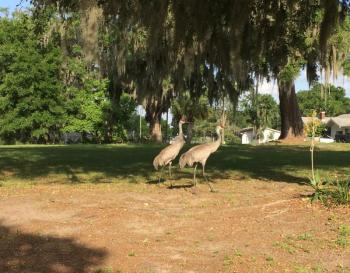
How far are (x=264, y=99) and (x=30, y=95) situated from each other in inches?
1730

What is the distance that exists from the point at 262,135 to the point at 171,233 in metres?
73.1

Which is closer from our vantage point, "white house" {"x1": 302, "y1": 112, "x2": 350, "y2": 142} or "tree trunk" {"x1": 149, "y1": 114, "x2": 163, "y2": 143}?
"tree trunk" {"x1": 149, "y1": 114, "x2": 163, "y2": 143}

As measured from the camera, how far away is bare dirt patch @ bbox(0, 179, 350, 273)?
230 inches

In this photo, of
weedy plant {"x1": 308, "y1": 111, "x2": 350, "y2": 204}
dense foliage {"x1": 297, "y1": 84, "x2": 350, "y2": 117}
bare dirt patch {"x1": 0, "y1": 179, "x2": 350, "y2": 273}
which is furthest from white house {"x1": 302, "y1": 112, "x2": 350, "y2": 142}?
bare dirt patch {"x1": 0, "y1": 179, "x2": 350, "y2": 273}

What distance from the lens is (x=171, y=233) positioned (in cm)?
702

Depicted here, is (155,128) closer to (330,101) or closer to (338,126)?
(338,126)

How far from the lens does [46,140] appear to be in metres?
41.2

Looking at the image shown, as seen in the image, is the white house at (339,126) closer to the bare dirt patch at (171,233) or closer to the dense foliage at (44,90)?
the dense foliage at (44,90)

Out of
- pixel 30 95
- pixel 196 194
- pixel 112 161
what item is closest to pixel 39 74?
pixel 30 95

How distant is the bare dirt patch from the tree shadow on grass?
0.03 feet

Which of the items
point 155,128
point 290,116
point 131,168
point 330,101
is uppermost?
point 330,101

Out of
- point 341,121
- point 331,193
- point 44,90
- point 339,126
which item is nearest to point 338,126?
point 339,126

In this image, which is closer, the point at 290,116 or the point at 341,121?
the point at 290,116

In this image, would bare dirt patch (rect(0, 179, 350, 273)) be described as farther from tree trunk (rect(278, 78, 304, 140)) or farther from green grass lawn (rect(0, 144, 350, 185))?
tree trunk (rect(278, 78, 304, 140))
